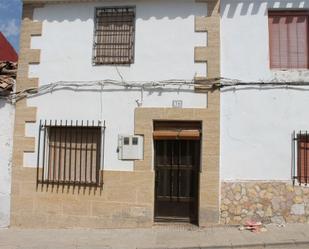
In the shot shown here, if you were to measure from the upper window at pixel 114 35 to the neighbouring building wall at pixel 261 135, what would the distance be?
6.34 ft

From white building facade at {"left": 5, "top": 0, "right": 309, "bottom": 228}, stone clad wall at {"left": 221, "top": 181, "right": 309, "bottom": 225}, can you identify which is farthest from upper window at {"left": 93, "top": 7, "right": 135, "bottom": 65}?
stone clad wall at {"left": 221, "top": 181, "right": 309, "bottom": 225}

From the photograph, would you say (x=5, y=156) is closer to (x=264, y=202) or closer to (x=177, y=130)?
(x=177, y=130)

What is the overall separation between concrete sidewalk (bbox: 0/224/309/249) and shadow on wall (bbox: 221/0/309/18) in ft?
13.6

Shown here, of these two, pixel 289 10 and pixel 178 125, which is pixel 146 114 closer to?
pixel 178 125

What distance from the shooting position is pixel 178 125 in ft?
28.4

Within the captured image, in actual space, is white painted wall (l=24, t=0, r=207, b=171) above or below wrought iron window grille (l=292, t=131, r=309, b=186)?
above

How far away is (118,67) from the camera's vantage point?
8750 mm

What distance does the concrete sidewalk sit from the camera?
7.29 metres

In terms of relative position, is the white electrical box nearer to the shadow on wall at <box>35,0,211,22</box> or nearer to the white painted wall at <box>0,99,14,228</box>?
the white painted wall at <box>0,99,14,228</box>

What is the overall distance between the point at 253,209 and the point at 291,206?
0.72m

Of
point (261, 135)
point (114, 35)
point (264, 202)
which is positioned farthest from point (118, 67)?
point (264, 202)

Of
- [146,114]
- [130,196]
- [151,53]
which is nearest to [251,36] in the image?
[151,53]

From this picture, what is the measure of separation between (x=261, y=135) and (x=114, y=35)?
11.5 ft

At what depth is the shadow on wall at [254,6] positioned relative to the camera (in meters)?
Answer: 8.67
